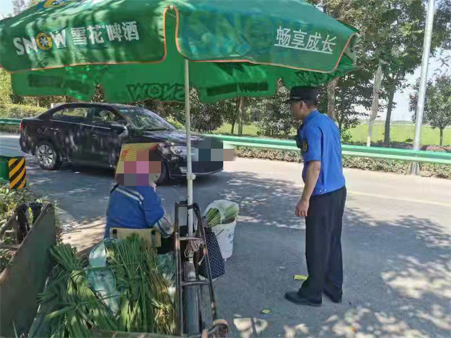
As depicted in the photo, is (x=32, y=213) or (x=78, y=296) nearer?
(x=78, y=296)

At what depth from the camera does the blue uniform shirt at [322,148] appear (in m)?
3.26

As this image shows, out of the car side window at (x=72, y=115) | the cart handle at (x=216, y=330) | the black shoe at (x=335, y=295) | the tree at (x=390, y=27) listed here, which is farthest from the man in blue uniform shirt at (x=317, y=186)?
the tree at (x=390, y=27)

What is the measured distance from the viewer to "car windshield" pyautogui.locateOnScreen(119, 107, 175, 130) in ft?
28.9

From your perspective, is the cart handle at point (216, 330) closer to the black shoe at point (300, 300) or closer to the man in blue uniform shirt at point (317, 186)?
the man in blue uniform shirt at point (317, 186)

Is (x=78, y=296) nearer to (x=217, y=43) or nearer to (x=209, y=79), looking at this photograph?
(x=217, y=43)

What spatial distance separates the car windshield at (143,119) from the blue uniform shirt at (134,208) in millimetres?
5890

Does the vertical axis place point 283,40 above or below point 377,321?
above

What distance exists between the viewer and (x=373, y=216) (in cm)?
648

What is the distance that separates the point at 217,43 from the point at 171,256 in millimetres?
1487

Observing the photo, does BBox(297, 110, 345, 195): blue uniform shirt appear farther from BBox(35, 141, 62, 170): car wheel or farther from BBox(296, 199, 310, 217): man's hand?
BBox(35, 141, 62, 170): car wheel

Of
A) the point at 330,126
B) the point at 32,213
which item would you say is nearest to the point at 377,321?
the point at 330,126

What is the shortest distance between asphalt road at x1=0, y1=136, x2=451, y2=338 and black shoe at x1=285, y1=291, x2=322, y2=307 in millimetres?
56

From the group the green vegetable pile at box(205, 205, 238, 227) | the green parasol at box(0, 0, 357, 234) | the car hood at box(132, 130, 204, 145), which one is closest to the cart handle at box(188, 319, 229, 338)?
the green parasol at box(0, 0, 357, 234)

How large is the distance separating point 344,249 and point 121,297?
3.38 metres
